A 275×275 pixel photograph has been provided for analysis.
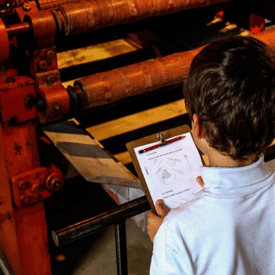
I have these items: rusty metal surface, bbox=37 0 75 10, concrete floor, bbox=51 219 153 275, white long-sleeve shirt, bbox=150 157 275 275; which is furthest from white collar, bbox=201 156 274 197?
concrete floor, bbox=51 219 153 275

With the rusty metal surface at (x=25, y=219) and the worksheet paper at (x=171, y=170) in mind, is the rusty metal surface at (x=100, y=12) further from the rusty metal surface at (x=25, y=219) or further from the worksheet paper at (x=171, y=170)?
the worksheet paper at (x=171, y=170)

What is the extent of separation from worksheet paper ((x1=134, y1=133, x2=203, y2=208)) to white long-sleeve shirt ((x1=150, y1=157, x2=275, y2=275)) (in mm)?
236

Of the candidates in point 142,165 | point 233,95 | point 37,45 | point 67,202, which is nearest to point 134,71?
point 37,45

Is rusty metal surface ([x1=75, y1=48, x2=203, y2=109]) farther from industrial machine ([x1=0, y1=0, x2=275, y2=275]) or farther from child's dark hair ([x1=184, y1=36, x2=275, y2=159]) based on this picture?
child's dark hair ([x1=184, y1=36, x2=275, y2=159])

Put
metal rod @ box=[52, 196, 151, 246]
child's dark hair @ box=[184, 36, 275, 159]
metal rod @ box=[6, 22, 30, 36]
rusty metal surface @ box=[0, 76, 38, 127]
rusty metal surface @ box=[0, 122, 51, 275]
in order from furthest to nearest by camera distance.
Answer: rusty metal surface @ box=[0, 122, 51, 275] < rusty metal surface @ box=[0, 76, 38, 127] < metal rod @ box=[6, 22, 30, 36] < metal rod @ box=[52, 196, 151, 246] < child's dark hair @ box=[184, 36, 275, 159]

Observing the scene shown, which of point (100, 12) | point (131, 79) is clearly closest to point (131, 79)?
point (131, 79)

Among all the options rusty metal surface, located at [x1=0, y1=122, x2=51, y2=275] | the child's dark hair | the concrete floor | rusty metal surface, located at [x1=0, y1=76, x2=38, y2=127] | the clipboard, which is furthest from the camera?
the concrete floor

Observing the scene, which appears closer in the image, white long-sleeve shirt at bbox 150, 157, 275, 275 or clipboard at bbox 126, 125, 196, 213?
white long-sleeve shirt at bbox 150, 157, 275, 275

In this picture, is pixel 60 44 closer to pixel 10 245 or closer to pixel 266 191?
pixel 10 245

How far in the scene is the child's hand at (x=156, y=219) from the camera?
40.9 inches

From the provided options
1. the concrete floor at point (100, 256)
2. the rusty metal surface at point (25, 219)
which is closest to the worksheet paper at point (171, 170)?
the rusty metal surface at point (25, 219)

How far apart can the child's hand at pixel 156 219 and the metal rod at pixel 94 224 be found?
1.4 inches

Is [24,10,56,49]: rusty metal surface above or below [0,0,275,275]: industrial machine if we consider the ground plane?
above

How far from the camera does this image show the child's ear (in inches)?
34.5
